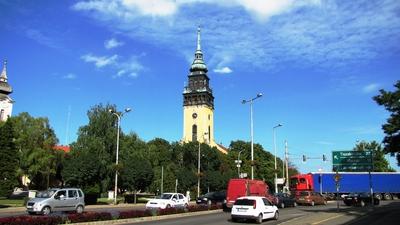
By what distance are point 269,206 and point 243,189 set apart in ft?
35.8

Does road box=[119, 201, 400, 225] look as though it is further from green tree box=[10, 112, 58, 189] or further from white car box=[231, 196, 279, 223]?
green tree box=[10, 112, 58, 189]

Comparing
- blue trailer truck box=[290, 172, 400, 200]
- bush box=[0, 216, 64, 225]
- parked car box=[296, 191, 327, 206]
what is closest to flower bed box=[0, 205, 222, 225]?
bush box=[0, 216, 64, 225]

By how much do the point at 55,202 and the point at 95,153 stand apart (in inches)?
1407

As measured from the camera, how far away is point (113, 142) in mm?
68625

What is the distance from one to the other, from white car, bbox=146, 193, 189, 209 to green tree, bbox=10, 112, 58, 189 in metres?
38.3

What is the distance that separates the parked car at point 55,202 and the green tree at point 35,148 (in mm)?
39760

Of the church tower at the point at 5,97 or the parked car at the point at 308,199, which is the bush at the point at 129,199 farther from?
the church tower at the point at 5,97

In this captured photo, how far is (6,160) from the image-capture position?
43.7 m

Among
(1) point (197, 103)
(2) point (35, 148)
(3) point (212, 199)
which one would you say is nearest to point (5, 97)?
(2) point (35, 148)

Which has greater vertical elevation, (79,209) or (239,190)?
(239,190)

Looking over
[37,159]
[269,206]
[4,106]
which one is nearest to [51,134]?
[37,159]

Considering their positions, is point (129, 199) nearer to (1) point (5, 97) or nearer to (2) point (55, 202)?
(2) point (55, 202)

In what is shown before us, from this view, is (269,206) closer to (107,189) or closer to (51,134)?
(107,189)

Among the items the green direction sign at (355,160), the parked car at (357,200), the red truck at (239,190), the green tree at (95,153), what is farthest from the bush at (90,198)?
the parked car at (357,200)
